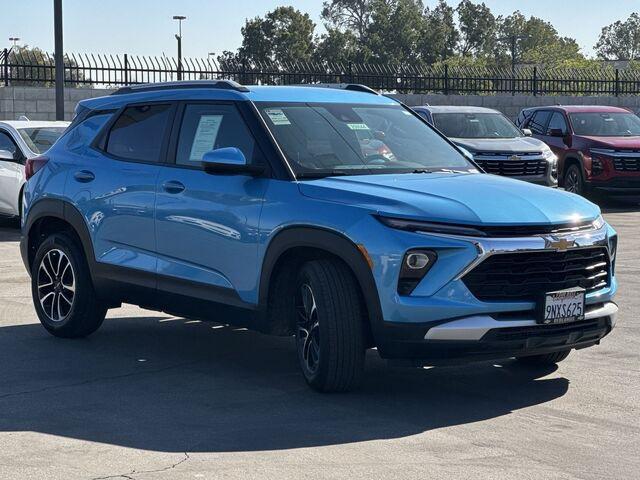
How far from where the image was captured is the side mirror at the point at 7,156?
677 inches

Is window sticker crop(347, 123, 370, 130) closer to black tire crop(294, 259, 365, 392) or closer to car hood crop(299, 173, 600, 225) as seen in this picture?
car hood crop(299, 173, 600, 225)

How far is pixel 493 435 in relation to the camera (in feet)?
21.2

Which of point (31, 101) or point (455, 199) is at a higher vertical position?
point (31, 101)

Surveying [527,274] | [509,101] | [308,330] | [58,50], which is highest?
[58,50]

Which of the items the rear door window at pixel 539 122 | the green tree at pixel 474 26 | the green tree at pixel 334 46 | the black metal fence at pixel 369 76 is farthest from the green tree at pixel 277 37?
the rear door window at pixel 539 122

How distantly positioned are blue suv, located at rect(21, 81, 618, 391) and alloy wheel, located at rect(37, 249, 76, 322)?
1cm

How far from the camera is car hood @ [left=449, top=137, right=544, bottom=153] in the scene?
20.2m

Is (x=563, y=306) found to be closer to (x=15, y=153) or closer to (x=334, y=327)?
(x=334, y=327)

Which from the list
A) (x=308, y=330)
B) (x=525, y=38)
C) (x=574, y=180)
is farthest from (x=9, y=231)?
(x=525, y=38)

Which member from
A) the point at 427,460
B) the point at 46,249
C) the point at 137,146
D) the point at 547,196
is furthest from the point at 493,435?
the point at 46,249

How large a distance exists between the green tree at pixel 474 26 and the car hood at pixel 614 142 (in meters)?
109

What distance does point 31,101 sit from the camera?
29625 millimetres

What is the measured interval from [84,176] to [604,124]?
50.8ft

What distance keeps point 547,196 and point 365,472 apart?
92.6 inches
